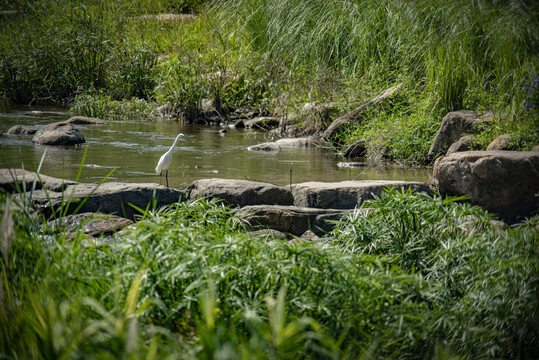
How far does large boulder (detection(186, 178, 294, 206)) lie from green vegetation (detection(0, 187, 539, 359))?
1.59 meters

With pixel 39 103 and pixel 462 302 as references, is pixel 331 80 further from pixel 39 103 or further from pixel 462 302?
pixel 39 103

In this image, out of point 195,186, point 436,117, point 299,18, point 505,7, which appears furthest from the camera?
point 299,18

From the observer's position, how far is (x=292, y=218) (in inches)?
162

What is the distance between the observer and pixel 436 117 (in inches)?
292

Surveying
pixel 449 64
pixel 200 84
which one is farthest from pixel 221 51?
pixel 449 64

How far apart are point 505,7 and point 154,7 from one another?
1433cm

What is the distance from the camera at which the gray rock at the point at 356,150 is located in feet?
25.5

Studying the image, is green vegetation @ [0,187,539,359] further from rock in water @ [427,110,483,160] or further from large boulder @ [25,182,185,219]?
rock in water @ [427,110,483,160]

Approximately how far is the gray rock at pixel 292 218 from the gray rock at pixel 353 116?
430 cm

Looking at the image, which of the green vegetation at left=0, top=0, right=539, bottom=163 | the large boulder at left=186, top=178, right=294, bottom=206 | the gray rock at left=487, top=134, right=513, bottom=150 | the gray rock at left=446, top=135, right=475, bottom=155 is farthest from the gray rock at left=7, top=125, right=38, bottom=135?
the gray rock at left=487, top=134, right=513, bottom=150

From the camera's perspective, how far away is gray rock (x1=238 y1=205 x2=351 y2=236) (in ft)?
13.3

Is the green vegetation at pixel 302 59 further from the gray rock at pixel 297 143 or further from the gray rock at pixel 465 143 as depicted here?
the gray rock at pixel 297 143

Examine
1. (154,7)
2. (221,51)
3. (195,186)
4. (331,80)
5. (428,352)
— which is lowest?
(428,352)

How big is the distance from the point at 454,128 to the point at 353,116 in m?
2.08
